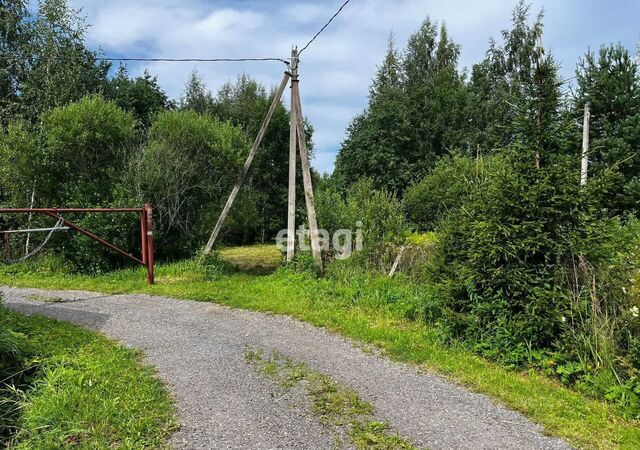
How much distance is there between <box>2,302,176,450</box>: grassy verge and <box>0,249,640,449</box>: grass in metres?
2.58

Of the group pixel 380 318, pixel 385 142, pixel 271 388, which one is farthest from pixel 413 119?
pixel 271 388

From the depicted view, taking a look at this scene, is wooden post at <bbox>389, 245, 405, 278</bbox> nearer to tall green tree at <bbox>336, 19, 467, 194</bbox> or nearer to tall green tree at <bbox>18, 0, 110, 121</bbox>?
tall green tree at <bbox>18, 0, 110, 121</bbox>

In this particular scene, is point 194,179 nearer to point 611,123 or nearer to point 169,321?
point 169,321

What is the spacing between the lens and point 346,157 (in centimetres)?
3219

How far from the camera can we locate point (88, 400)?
11.5 ft

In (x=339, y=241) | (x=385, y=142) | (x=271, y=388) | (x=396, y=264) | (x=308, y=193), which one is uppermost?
(x=385, y=142)

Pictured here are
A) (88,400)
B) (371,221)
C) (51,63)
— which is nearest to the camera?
(88,400)

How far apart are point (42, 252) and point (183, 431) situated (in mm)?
10009

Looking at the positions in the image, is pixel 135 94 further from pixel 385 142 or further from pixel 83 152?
pixel 385 142

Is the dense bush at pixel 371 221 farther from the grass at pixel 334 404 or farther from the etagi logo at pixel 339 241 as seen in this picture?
the grass at pixel 334 404

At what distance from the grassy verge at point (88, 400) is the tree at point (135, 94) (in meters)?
17.9

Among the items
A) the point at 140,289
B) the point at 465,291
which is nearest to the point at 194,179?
the point at 140,289

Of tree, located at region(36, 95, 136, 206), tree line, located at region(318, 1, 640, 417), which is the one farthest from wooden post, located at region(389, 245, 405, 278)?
tree, located at region(36, 95, 136, 206)

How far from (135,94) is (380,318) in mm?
20512
